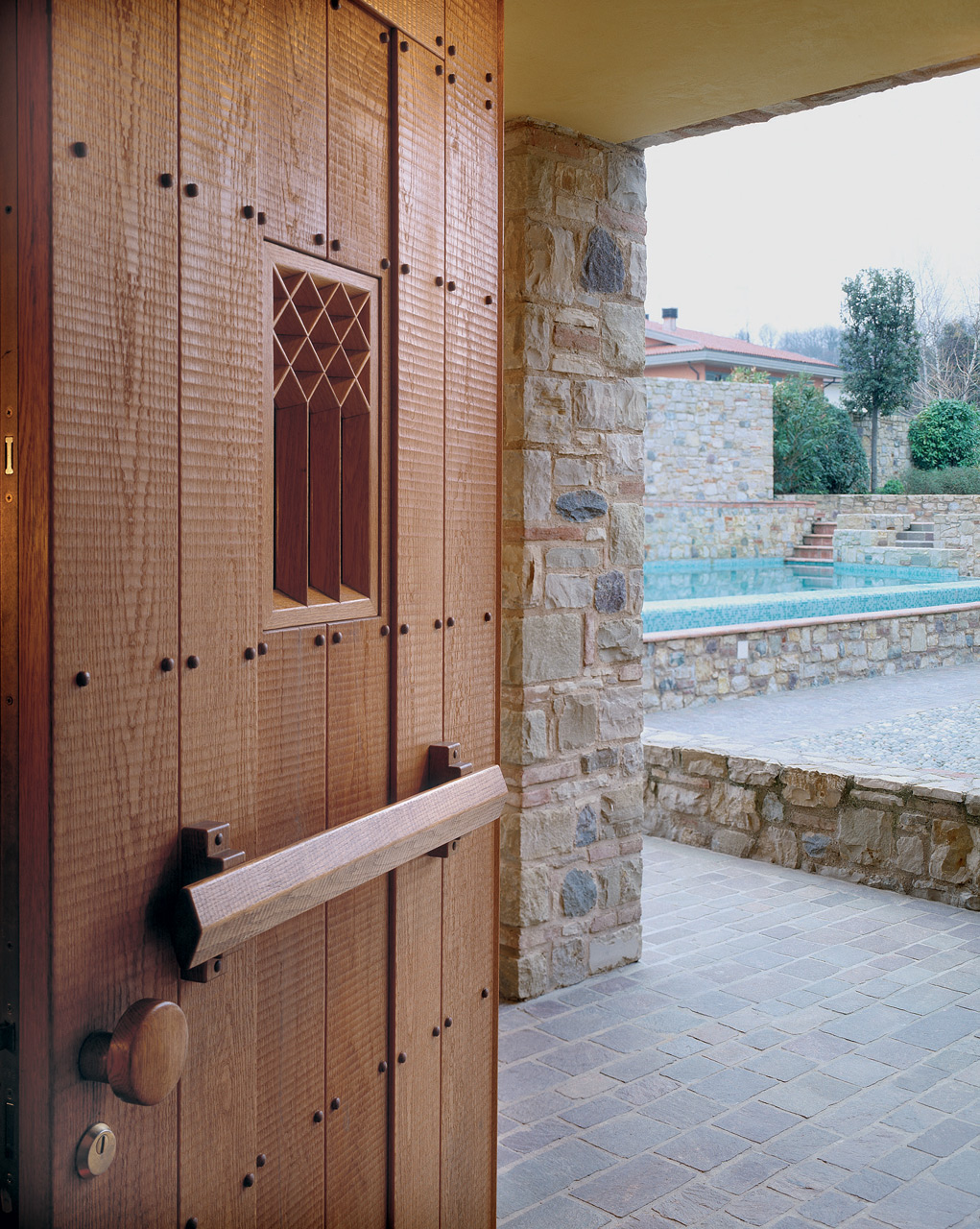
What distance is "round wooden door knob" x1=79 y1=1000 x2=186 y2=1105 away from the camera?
1.07 meters

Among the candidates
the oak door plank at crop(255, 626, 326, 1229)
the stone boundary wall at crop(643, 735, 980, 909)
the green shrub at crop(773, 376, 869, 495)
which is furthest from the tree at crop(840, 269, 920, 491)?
the oak door plank at crop(255, 626, 326, 1229)

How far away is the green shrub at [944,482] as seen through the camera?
70.0ft

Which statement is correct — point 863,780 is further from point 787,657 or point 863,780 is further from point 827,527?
point 827,527

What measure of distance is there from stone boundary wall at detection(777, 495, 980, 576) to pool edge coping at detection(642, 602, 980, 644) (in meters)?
7.07

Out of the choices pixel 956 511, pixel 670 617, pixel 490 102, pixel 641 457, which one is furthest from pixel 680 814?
pixel 956 511

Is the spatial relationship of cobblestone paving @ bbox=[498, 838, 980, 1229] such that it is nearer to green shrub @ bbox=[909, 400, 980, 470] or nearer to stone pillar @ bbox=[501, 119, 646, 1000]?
stone pillar @ bbox=[501, 119, 646, 1000]

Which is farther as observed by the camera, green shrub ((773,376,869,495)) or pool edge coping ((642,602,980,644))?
green shrub ((773,376,869,495))

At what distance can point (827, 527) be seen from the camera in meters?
19.8

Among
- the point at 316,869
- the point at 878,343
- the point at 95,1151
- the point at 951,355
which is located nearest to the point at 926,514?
the point at 878,343

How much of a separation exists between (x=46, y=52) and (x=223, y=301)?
303mm

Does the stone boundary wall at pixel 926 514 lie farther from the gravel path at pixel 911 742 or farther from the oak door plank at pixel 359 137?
the oak door plank at pixel 359 137

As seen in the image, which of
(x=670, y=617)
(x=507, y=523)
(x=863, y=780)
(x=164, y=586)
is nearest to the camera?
(x=164, y=586)

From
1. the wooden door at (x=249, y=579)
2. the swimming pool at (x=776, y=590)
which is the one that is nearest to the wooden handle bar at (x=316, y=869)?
the wooden door at (x=249, y=579)

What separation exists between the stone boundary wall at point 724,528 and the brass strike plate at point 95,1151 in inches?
672
